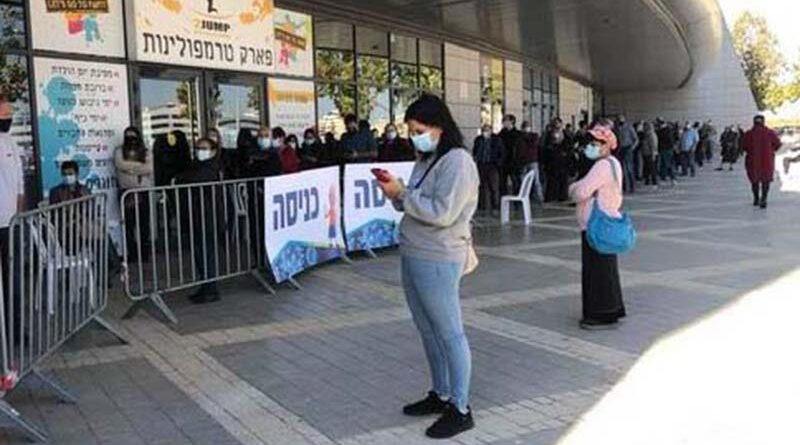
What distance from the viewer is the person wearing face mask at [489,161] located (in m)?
14.6

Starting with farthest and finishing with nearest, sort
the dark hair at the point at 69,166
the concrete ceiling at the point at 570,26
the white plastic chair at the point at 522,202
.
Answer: the concrete ceiling at the point at 570,26, the white plastic chair at the point at 522,202, the dark hair at the point at 69,166

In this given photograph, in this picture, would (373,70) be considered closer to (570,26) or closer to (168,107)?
(570,26)

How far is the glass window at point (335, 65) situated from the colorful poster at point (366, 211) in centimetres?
518

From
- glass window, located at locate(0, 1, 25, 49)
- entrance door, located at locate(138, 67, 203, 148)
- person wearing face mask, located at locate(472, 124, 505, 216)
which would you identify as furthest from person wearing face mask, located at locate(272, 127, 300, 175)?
person wearing face mask, located at locate(472, 124, 505, 216)

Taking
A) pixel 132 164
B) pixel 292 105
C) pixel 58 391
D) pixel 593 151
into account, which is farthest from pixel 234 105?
pixel 58 391

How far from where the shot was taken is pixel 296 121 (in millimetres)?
14492

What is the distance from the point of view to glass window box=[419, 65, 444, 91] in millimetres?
19234

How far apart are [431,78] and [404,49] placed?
4.96 feet

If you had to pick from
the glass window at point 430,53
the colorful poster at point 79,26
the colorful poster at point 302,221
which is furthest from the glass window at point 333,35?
the colorful poster at point 302,221

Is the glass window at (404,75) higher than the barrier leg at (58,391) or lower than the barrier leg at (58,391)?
higher

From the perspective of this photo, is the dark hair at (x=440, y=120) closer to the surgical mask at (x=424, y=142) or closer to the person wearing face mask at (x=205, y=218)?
the surgical mask at (x=424, y=142)

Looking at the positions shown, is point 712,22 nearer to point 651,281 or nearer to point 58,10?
point 651,281

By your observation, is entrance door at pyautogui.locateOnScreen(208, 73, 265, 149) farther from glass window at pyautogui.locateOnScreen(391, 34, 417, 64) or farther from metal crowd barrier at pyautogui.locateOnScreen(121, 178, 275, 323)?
glass window at pyautogui.locateOnScreen(391, 34, 417, 64)

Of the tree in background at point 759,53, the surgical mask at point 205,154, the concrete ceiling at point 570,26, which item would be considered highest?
the tree in background at point 759,53
